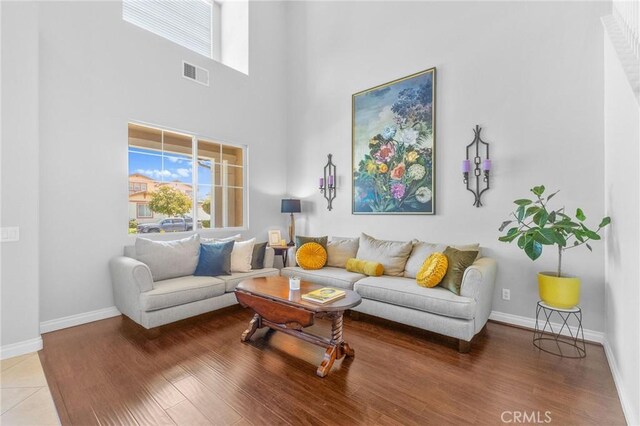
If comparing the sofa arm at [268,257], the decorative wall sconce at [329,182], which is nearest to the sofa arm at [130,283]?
the sofa arm at [268,257]

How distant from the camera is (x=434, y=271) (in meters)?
2.70

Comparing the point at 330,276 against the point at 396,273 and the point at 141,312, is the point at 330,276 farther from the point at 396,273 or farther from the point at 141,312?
the point at 141,312

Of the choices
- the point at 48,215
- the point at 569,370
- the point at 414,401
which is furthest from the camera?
the point at 48,215

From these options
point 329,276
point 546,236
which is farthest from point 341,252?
point 546,236

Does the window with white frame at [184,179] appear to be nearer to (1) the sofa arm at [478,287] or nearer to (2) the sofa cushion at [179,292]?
(2) the sofa cushion at [179,292]

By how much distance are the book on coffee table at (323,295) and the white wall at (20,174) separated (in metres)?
2.33

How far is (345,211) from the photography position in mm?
4391

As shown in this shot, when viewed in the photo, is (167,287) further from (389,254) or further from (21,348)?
(389,254)

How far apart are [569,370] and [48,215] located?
184 inches

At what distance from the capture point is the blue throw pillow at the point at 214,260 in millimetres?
3379

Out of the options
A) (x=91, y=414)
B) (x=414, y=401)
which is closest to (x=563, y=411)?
(x=414, y=401)

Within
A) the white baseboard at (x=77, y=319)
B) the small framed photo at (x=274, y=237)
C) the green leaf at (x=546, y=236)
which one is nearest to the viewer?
the green leaf at (x=546, y=236)

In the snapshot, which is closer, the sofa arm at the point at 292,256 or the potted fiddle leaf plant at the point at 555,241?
the potted fiddle leaf plant at the point at 555,241

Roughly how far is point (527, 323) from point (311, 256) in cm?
237
